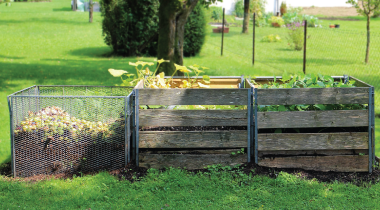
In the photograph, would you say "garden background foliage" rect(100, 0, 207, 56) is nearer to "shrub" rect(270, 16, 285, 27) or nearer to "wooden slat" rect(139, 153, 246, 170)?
"wooden slat" rect(139, 153, 246, 170)

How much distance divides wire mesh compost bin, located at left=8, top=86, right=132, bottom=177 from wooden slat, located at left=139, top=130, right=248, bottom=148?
0.26 meters

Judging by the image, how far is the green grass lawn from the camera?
145 inches

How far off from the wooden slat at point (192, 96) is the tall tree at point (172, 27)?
5.06 m

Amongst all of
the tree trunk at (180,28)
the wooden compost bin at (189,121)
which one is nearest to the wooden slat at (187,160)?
the wooden compost bin at (189,121)

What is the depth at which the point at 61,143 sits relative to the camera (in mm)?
4305

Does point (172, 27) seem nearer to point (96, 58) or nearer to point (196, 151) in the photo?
point (196, 151)

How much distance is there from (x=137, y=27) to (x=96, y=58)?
2.03 meters

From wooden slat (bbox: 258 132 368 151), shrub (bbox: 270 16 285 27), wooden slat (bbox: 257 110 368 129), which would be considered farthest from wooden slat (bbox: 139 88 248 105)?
shrub (bbox: 270 16 285 27)

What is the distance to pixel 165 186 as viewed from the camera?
13.3ft

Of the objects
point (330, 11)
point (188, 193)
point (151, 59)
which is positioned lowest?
point (188, 193)

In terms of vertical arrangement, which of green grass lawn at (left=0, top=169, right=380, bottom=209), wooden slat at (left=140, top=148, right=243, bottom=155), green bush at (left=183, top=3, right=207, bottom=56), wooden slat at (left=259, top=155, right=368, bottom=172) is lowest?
green grass lawn at (left=0, top=169, right=380, bottom=209)

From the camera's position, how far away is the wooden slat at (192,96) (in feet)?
14.3

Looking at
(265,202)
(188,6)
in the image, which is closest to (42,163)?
(265,202)

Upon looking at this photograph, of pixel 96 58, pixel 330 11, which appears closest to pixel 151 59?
pixel 96 58
